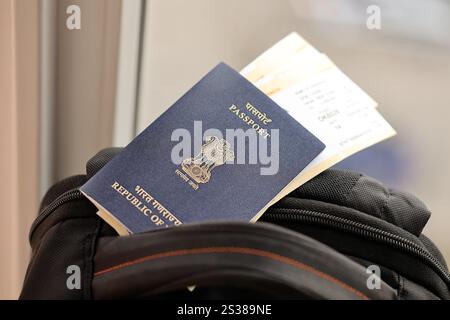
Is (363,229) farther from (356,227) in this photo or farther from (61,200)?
(61,200)

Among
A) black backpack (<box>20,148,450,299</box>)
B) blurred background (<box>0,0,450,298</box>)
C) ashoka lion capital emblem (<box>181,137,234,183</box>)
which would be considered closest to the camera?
black backpack (<box>20,148,450,299</box>)

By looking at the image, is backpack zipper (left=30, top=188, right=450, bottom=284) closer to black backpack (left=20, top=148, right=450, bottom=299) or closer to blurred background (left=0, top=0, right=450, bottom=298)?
black backpack (left=20, top=148, right=450, bottom=299)

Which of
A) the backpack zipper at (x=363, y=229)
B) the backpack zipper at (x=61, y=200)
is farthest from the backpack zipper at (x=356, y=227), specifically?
the backpack zipper at (x=61, y=200)

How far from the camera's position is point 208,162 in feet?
1.76

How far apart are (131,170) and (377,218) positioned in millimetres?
217

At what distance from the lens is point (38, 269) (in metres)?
0.48

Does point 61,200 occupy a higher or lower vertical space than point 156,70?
lower

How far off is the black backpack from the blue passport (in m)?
0.02

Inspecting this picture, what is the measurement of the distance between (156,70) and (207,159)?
340mm

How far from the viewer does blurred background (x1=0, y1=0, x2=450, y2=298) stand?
2.38 feet

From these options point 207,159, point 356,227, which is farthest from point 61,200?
point 356,227

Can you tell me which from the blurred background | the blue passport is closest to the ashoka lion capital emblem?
the blue passport

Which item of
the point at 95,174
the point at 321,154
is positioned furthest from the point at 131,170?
the point at 321,154

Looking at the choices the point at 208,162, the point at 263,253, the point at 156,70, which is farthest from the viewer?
the point at 156,70
